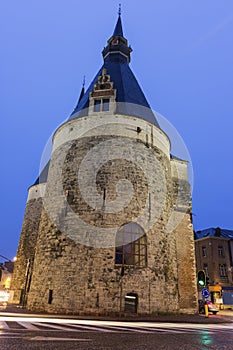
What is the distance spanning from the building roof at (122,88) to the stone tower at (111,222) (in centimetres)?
12

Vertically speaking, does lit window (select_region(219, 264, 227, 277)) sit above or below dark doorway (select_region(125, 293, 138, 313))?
above

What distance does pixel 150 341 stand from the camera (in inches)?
179

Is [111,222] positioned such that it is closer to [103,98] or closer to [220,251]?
[103,98]

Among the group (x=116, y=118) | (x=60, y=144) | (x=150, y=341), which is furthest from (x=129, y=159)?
(x=150, y=341)

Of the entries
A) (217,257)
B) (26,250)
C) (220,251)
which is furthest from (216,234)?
(26,250)

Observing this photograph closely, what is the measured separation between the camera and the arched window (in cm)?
1201

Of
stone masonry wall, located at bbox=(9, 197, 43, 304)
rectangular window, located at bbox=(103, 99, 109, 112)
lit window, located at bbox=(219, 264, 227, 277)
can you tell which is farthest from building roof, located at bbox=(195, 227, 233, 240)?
rectangular window, located at bbox=(103, 99, 109, 112)

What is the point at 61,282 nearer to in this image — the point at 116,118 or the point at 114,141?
the point at 114,141

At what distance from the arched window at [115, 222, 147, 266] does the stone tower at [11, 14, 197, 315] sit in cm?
4

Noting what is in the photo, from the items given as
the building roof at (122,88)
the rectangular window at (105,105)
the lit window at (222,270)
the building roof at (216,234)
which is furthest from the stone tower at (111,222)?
the building roof at (216,234)

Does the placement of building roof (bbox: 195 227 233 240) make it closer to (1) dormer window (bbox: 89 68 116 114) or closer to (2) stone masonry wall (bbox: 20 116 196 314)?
(2) stone masonry wall (bbox: 20 116 196 314)

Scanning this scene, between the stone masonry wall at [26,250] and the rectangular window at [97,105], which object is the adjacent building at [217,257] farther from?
the rectangular window at [97,105]

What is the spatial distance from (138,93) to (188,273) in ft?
38.8

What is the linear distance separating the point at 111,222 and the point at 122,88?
9.16 meters
